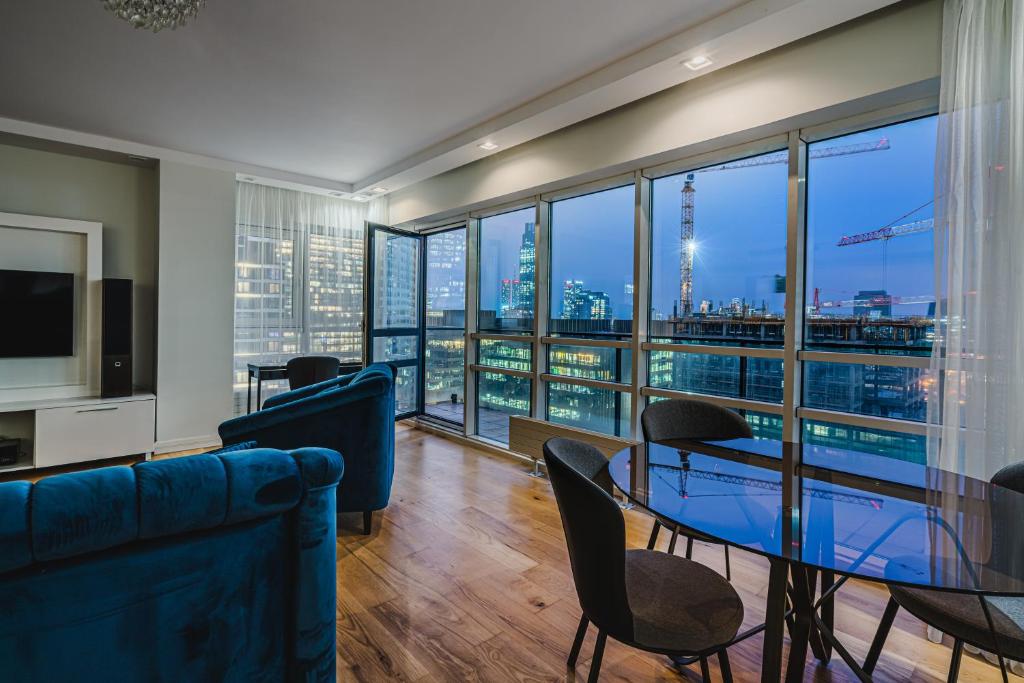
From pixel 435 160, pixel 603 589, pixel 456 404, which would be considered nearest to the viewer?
pixel 603 589

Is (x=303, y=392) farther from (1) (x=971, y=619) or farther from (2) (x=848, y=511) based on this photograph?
(1) (x=971, y=619)

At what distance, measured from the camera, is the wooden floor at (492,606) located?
1.74 m

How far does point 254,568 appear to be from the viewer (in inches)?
48.0

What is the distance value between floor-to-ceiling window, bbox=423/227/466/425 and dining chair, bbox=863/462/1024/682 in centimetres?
387

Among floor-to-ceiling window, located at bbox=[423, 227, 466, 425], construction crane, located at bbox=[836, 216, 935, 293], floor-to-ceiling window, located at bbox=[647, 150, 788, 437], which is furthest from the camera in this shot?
floor-to-ceiling window, located at bbox=[423, 227, 466, 425]

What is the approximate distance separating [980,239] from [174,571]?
281cm

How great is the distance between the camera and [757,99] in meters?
2.61

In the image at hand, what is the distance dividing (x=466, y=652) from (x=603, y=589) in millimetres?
864

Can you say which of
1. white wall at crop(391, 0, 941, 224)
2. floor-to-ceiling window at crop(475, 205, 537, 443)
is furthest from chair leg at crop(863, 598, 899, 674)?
floor-to-ceiling window at crop(475, 205, 537, 443)

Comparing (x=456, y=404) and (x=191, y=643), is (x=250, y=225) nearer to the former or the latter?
(x=456, y=404)

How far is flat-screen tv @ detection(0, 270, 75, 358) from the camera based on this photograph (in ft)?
12.6

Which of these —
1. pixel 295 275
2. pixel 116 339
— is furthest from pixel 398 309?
pixel 116 339

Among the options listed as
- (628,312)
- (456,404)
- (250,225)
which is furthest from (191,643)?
(250,225)

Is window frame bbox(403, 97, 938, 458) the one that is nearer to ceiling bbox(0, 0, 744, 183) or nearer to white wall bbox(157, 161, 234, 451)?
ceiling bbox(0, 0, 744, 183)
